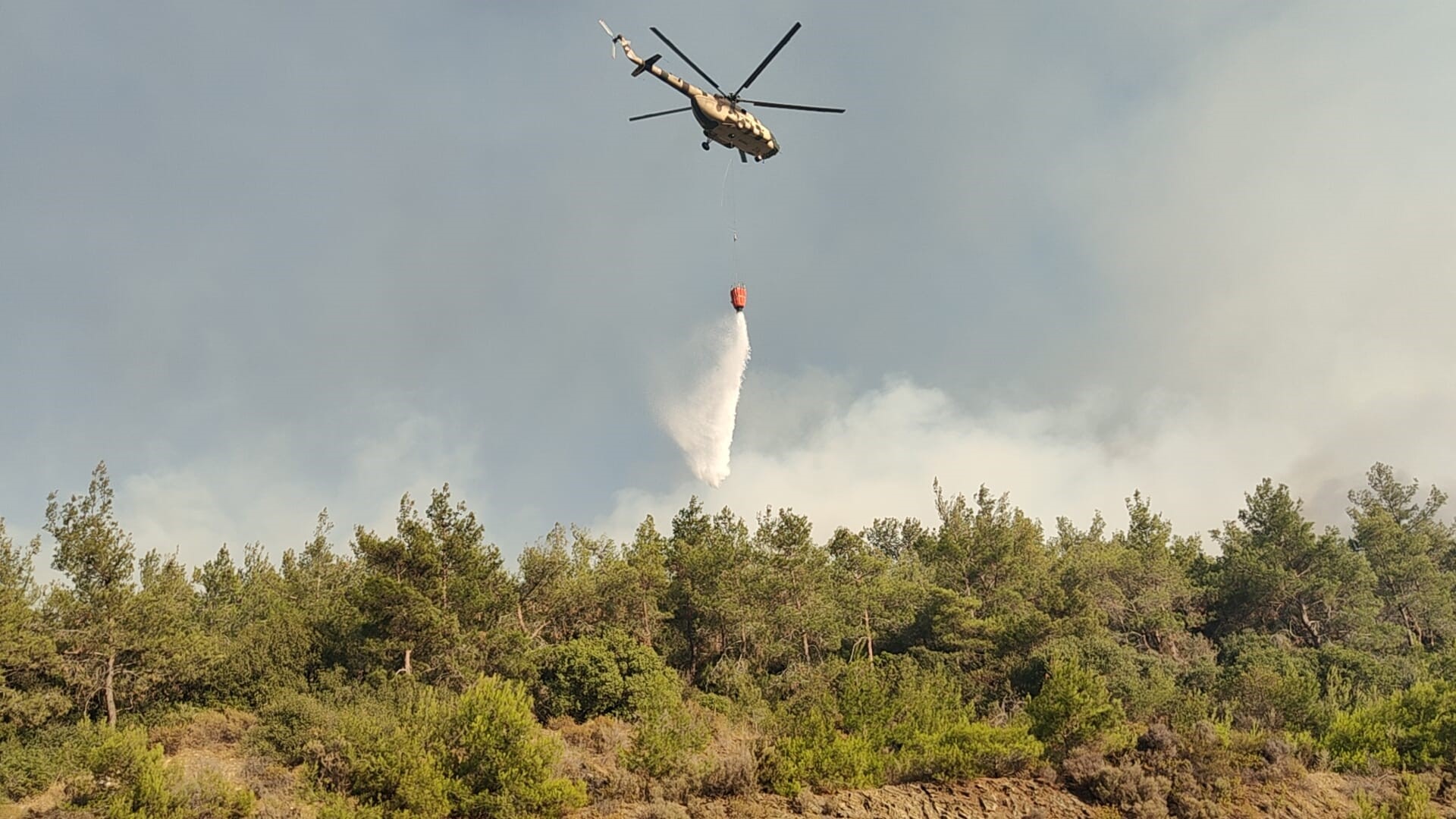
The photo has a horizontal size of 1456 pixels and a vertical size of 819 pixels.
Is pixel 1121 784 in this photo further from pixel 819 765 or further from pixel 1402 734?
pixel 1402 734

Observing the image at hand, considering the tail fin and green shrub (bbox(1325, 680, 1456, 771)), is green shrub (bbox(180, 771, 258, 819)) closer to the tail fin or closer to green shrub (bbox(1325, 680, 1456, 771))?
the tail fin

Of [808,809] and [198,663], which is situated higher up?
[198,663]

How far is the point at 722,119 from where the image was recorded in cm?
2772

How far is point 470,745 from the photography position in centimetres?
2353

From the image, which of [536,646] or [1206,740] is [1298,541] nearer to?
[1206,740]

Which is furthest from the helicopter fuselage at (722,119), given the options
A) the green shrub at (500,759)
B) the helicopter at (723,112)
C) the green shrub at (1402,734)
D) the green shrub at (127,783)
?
the green shrub at (1402,734)

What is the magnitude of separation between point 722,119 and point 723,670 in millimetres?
38685

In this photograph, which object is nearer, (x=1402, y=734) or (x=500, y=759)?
(x=500, y=759)

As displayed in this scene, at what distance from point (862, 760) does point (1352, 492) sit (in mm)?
106267

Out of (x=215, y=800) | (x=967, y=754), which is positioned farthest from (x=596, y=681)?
(x=967, y=754)

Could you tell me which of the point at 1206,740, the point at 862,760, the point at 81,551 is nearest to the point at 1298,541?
the point at 1206,740

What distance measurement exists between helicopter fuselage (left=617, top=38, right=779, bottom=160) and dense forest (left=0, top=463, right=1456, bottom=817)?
68.3 ft

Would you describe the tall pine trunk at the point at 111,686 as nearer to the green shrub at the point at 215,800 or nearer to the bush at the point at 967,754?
the green shrub at the point at 215,800

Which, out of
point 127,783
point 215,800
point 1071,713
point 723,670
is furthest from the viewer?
point 723,670
